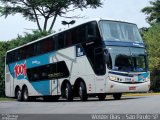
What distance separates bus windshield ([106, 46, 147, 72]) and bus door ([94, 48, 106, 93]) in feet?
1.20

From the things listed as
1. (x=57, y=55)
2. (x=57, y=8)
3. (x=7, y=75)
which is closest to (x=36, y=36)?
(x=57, y=8)

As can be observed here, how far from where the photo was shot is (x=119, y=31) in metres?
22.2

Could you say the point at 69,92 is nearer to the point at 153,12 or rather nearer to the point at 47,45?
the point at 47,45

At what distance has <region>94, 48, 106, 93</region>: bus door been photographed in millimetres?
21373

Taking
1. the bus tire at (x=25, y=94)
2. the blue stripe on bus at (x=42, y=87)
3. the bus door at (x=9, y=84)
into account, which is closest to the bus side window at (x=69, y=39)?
the blue stripe on bus at (x=42, y=87)

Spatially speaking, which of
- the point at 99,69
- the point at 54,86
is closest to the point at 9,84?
the point at 54,86

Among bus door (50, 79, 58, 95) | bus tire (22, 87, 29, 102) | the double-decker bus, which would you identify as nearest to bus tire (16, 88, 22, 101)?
bus tire (22, 87, 29, 102)

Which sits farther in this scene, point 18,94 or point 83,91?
point 18,94

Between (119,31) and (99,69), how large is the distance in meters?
2.20

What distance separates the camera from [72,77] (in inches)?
938

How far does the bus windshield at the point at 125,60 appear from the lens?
21.3 m

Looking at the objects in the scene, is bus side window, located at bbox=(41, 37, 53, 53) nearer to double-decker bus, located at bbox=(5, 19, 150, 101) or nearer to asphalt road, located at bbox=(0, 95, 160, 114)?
double-decker bus, located at bbox=(5, 19, 150, 101)

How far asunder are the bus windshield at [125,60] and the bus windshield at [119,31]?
535 millimetres

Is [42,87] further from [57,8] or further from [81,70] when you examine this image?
[57,8]
